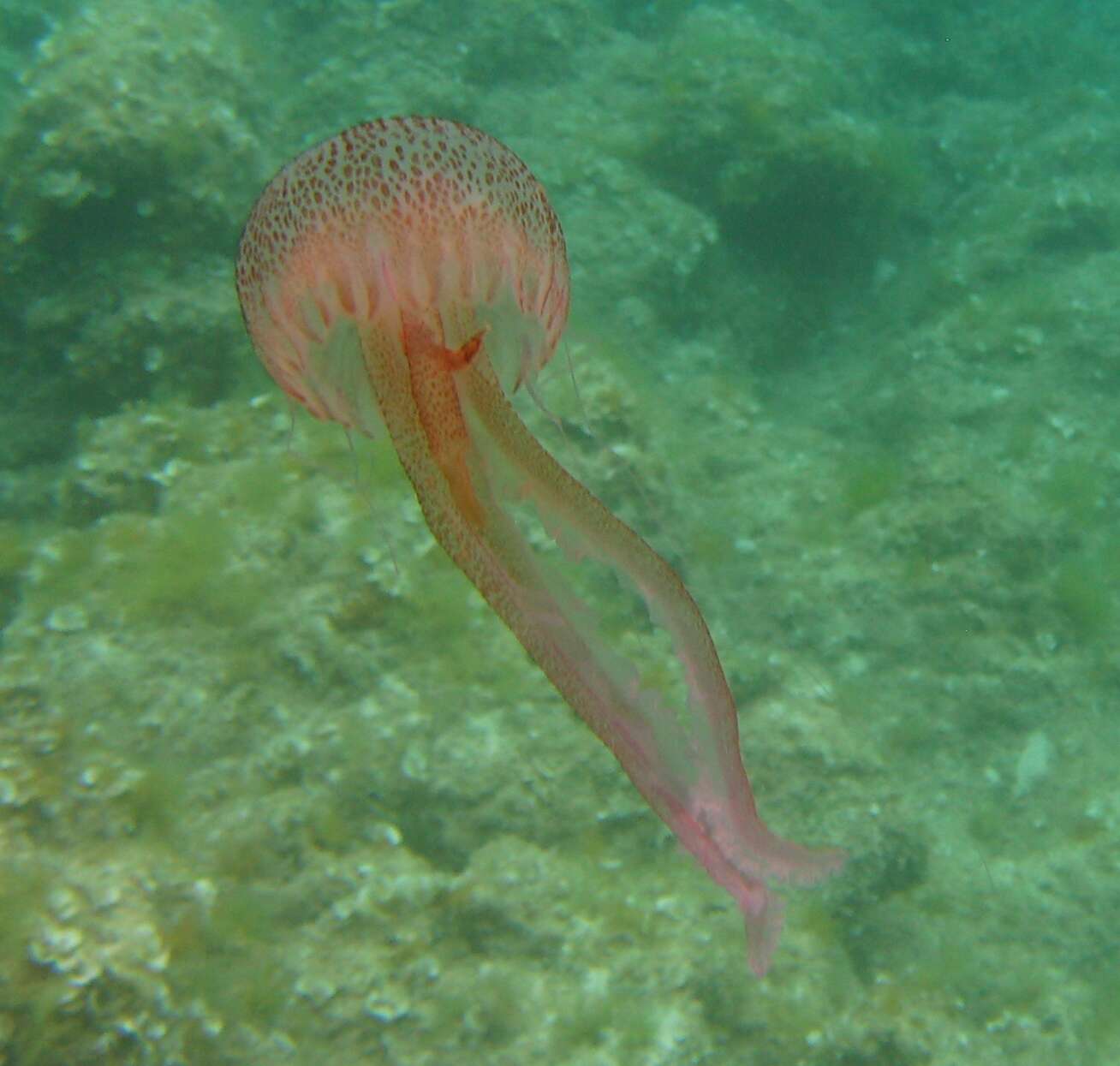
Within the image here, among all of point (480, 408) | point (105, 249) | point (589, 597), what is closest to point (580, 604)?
point (480, 408)

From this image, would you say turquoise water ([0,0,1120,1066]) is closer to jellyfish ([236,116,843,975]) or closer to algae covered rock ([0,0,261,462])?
algae covered rock ([0,0,261,462])

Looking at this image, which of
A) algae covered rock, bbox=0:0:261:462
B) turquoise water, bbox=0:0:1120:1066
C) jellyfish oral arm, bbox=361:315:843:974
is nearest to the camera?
jellyfish oral arm, bbox=361:315:843:974

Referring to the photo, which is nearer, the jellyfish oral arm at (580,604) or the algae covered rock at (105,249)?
the jellyfish oral arm at (580,604)

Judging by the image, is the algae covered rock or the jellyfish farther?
the algae covered rock

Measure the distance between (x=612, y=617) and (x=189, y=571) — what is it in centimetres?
248

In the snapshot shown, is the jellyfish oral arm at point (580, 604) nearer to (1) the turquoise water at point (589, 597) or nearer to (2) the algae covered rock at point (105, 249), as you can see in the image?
(1) the turquoise water at point (589, 597)

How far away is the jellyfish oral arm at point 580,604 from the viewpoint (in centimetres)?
197

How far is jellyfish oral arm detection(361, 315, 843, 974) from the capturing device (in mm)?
1971

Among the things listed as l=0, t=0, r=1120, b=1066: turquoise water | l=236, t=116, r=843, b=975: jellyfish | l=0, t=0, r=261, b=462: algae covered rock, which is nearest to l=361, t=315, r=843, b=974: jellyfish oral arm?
l=236, t=116, r=843, b=975: jellyfish

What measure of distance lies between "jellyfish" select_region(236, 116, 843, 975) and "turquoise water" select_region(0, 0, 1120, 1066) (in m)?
0.30

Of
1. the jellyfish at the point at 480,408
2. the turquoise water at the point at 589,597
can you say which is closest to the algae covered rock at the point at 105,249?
the turquoise water at the point at 589,597

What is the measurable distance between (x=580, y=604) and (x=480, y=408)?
1.85 ft

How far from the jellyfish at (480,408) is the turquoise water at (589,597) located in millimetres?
299

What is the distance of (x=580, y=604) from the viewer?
210 centimetres
